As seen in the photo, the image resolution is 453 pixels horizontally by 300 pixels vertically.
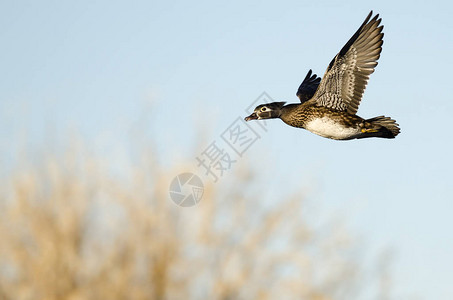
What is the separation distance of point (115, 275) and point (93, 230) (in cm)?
77

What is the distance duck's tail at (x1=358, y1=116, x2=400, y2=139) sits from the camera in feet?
21.4

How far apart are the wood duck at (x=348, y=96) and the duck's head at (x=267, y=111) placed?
32cm

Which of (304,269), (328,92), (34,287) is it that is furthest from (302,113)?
(34,287)

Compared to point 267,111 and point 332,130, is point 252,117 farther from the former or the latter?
point 332,130

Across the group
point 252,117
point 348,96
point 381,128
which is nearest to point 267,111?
point 252,117

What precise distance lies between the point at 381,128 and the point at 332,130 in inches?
18.3

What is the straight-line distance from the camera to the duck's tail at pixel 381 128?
257 inches

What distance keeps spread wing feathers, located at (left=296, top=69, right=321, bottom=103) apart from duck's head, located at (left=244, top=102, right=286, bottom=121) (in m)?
1.16

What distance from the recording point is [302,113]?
6754 millimetres

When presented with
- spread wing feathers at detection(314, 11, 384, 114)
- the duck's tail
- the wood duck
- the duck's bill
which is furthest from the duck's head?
the duck's tail

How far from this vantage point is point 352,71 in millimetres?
6641

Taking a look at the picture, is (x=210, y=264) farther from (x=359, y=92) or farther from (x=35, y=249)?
(x=359, y=92)

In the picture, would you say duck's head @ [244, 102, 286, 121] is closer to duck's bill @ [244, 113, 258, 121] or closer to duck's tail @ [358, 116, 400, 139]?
duck's bill @ [244, 113, 258, 121]

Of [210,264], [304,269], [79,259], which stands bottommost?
[79,259]
